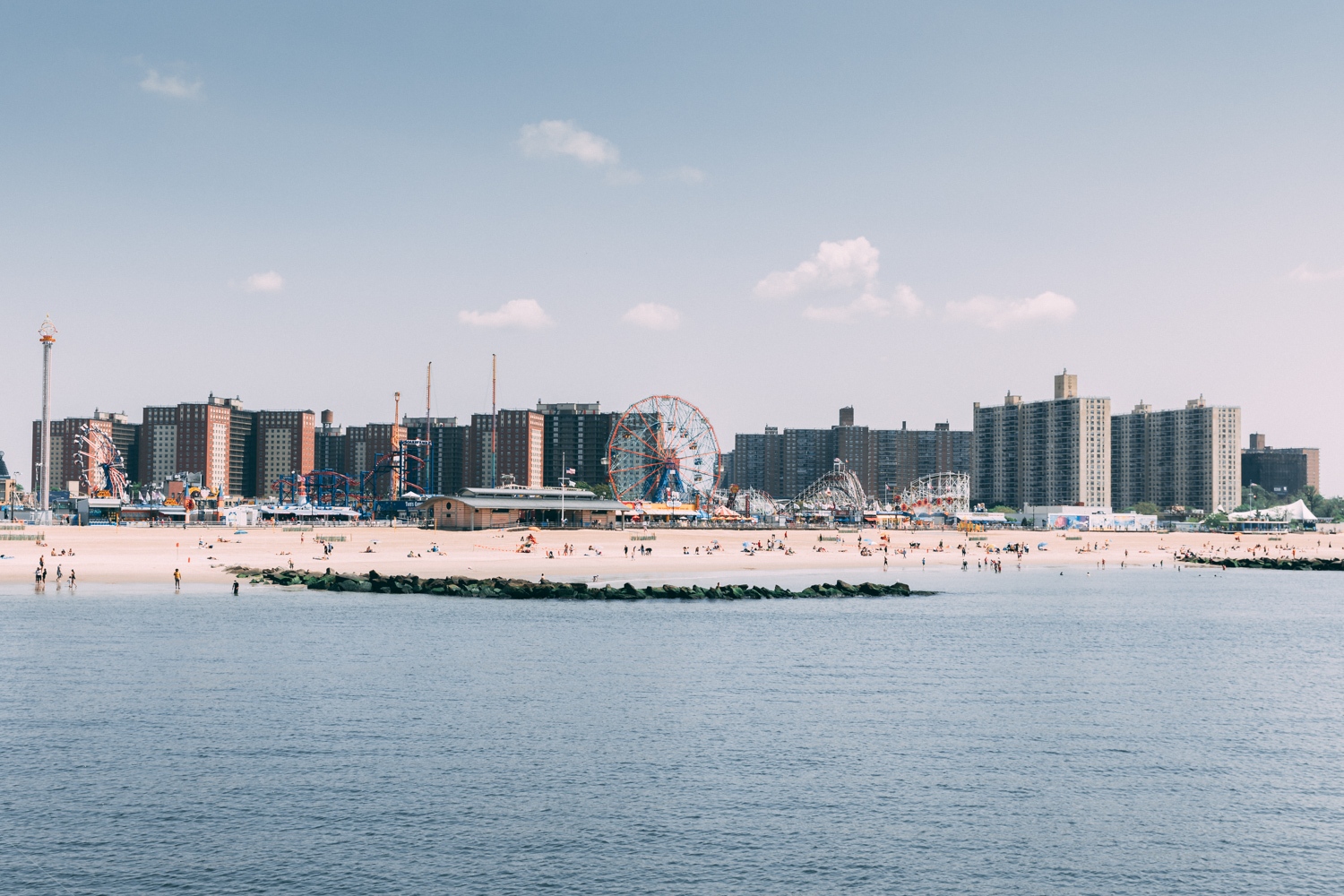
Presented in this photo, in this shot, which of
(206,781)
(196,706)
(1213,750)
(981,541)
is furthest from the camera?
(981,541)

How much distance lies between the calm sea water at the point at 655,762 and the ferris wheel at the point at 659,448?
126 m

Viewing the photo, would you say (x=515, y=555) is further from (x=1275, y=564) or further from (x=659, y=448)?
(x=1275, y=564)

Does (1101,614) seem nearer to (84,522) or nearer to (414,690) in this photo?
(414,690)

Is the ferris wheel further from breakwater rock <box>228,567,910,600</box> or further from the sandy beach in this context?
breakwater rock <box>228,567,910,600</box>

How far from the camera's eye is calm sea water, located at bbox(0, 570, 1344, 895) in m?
24.9

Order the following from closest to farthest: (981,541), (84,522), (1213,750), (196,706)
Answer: (1213,750) < (196,706) < (84,522) < (981,541)

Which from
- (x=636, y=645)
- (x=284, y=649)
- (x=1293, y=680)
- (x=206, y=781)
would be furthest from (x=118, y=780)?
(x=1293, y=680)

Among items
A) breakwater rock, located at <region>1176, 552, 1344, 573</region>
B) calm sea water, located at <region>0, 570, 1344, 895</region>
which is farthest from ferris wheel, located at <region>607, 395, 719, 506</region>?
calm sea water, located at <region>0, 570, 1344, 895</region>

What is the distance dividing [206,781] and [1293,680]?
154ft

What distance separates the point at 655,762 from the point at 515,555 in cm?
8716

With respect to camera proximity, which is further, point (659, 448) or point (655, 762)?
point (659, 448)

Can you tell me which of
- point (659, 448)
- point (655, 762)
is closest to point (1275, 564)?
point (659, 448)

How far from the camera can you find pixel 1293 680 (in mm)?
50188

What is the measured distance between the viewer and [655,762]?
3366 cm
